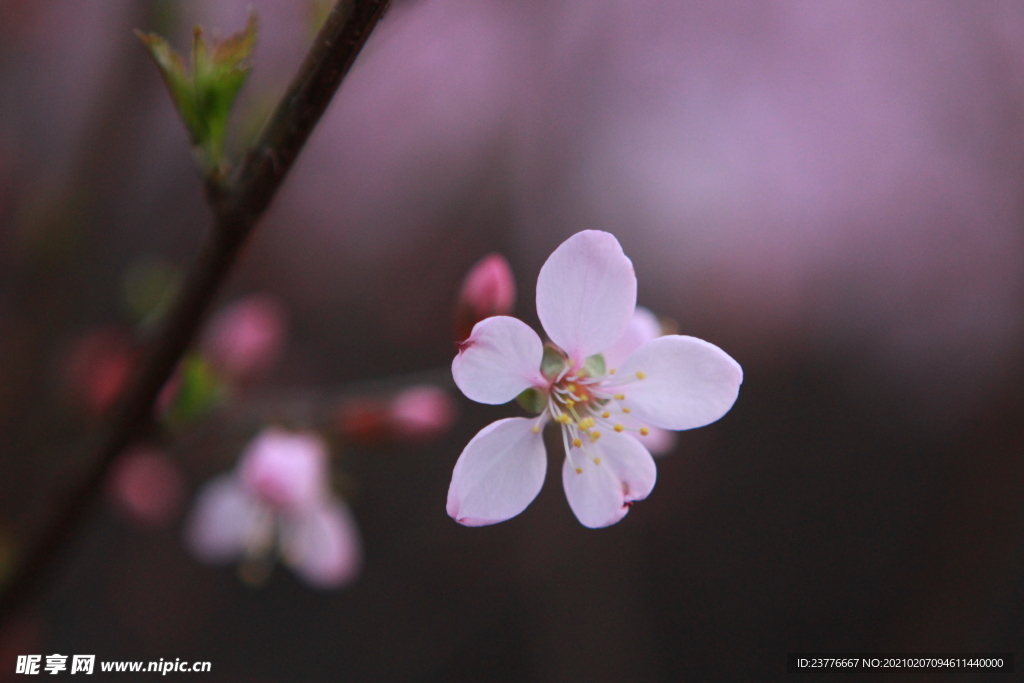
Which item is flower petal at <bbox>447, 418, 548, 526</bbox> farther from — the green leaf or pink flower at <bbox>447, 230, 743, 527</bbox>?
the green leaf

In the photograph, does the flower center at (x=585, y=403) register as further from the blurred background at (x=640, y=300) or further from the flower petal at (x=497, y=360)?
the blurred background at (x=640, y=300)

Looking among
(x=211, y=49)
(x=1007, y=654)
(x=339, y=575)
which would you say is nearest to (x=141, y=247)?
(x=339, y=575)

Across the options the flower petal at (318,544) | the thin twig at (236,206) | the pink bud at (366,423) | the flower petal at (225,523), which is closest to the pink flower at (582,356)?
the thin twig at (236,206)

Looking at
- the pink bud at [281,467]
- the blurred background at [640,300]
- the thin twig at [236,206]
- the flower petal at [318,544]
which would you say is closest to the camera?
the thin twig at [236,206]

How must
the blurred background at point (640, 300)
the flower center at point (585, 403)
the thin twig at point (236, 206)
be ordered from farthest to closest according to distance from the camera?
the blurred background at point (640, 300) → the flower center at point (585, 403) → the thin twig at point (236, 206)

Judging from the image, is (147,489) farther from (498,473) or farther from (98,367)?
(498,473)

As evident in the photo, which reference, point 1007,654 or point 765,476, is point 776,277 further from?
point 1007,654

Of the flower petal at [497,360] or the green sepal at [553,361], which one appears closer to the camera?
the flower petal at [497,360]
